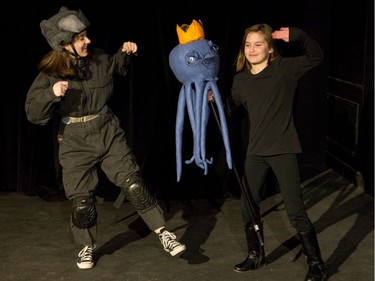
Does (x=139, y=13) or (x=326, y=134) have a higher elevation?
(x=139, y=13)

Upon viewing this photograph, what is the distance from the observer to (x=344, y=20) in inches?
243

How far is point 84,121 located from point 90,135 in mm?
79

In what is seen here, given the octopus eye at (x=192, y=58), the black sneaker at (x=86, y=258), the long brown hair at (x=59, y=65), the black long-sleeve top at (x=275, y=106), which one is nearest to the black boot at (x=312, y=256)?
the black long-sleeve top at (x=275, y=106)

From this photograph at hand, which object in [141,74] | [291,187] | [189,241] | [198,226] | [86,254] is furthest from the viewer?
[141,74]

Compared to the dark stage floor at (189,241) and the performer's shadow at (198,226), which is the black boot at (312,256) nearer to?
the dark stage floor at (189,241)

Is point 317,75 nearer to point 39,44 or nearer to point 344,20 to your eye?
point 344,20

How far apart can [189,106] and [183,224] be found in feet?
3.97

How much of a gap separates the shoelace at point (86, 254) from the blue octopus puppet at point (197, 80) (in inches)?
30.1

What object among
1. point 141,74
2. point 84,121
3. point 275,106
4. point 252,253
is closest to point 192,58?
point 275,106

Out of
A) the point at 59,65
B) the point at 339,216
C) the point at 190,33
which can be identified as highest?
the point at 190,33

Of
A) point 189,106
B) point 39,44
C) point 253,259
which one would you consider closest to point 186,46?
point 189,106

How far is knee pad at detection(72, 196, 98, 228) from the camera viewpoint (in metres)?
3.96

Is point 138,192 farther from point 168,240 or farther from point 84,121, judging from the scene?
point 84,121

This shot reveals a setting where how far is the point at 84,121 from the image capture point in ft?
13.1
